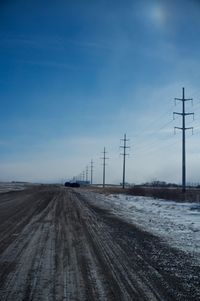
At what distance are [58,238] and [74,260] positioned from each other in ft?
10.5

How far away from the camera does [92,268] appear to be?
772 centimetres

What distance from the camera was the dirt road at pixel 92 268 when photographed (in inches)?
236

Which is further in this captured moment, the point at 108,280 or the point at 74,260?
the point at 74,260

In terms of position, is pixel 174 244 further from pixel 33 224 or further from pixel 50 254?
pixel 33 224

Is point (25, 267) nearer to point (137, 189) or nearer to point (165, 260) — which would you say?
point (165, 260)

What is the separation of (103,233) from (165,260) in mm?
4669

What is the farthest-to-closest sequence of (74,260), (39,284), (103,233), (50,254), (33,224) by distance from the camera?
(33,224) < (103,233) < (50,254) < (74,260) < (39,284)

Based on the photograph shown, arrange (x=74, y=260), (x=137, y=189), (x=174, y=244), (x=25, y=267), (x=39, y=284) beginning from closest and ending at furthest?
(x=39, y=284)
(x=25, y=267)
(x=74, y=260)
(x=174, y=244)
(x=137, y=189)

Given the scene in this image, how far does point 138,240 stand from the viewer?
38.8 ft

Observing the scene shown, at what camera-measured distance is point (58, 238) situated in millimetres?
11609

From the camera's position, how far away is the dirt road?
598cm

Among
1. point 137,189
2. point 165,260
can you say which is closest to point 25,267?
point 165,260

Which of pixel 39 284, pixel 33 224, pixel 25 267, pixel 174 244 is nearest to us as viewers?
pixel 39 284

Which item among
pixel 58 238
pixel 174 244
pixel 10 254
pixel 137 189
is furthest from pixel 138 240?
pixel 137 189
